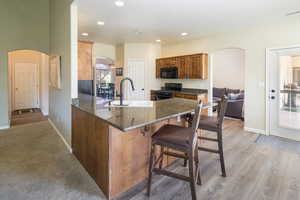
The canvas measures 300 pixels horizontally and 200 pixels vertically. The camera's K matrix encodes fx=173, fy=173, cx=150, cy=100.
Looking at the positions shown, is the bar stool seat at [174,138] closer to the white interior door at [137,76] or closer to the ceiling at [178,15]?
the ceiling at [178,15]

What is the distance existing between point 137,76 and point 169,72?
1.33m

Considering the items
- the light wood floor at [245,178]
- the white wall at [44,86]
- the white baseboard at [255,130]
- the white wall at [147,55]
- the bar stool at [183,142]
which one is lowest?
the light wood floor at [245,178]

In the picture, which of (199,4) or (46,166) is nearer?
(46,166)

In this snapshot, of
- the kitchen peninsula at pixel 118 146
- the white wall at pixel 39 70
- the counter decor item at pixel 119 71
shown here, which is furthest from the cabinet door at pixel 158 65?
the kitchen peninsula at pixel 118 146

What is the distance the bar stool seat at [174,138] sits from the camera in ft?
5.75

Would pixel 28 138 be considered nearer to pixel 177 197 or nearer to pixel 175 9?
pixel 177 197

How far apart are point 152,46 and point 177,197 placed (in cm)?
580

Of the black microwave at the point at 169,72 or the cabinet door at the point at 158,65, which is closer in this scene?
the black microwave at the point at 169,72

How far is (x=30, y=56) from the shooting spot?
729 cm

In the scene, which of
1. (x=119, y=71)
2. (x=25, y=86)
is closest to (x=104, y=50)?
(x=119, y=71)

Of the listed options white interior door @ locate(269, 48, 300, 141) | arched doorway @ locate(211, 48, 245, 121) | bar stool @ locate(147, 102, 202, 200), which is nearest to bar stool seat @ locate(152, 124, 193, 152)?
bar stool @ locate(147, 102, 202, 200)

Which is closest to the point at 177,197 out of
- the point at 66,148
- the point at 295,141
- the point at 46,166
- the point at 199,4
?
the point at 46,166

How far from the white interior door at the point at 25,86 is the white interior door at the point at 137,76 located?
411 cm

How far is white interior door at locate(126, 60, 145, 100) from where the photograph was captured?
682cm
